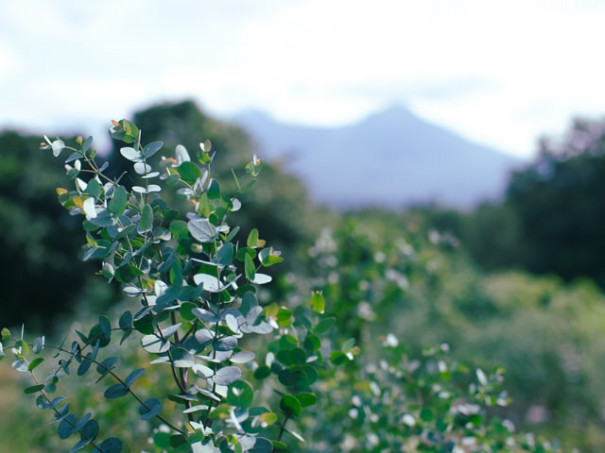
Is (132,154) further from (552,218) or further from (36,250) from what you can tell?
(552,218)

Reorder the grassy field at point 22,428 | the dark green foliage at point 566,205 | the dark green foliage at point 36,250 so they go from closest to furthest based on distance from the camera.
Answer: the grassy field at point 22,428 → the dark green foliage at point 36,250 → the dark green foliage at point 566,205

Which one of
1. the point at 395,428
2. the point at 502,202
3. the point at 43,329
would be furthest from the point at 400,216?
the point at 395,428

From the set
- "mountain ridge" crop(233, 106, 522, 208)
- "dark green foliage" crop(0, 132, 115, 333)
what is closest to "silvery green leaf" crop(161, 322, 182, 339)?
"dark green foliage" crop(0, 132, 115, 333)

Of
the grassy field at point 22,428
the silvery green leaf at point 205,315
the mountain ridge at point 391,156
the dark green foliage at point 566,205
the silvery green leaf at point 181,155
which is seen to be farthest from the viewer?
the mountain ridge at point 391,156

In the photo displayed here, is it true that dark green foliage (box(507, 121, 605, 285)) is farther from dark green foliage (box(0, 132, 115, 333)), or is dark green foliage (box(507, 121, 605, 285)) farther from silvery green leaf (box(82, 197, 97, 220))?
silvery green leaf (box(82, 197, 97, 220))

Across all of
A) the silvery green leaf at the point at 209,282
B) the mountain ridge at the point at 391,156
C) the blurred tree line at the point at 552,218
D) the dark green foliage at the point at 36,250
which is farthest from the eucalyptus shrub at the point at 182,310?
the mountain ridge at the point at 391,156

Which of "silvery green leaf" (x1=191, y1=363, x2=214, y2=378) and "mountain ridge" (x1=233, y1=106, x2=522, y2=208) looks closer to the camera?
"silvery green leaf" (x1=191, y1=363, x2=214, y2=378)

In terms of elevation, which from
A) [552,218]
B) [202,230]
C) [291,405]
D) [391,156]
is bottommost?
[391,156]

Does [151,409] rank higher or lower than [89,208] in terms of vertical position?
lower

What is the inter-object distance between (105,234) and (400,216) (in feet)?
47.7

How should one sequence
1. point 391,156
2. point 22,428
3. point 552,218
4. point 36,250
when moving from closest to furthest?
point 22,428 → point 36,250 → point 552,218 → point 391,156

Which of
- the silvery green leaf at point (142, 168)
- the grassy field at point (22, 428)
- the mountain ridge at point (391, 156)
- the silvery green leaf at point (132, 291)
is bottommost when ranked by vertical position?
the mountain ridge at point (391, 156)

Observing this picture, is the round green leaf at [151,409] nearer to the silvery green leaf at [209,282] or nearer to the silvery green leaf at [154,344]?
the silvery green leaf at [154,344]

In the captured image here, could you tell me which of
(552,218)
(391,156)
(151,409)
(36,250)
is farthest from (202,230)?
(391,156)
